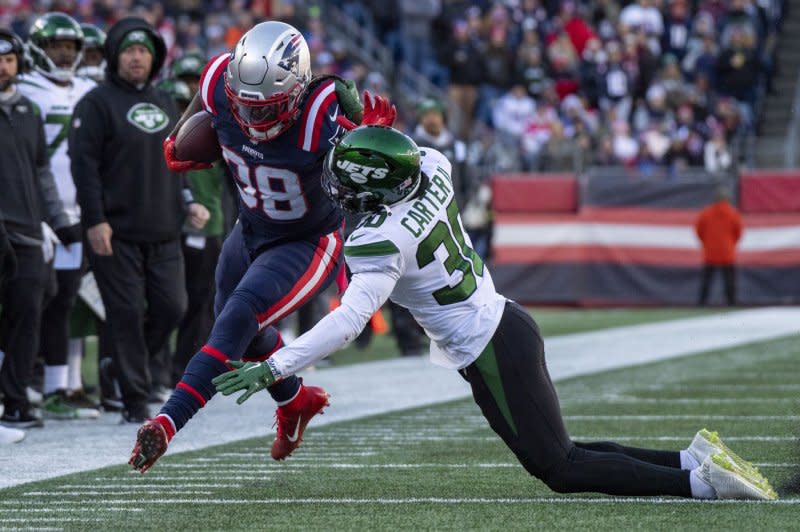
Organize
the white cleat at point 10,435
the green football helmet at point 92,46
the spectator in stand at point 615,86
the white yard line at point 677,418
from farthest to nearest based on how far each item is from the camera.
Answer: the spectator in stand at point 615,86 → the green football helmet at point 92,46 → the white yard line at point 677,418 → the white cleat at point 10,435

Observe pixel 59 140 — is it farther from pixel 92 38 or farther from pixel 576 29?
pixel 576 29

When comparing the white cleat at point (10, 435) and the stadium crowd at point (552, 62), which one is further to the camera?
the stadium crowd at point (552, 62)

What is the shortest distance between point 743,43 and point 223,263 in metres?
16.2

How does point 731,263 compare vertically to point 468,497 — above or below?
below

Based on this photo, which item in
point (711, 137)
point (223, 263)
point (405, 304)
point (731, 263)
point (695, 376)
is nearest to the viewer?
point (405, 304)

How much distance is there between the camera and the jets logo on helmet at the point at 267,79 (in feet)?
18.0

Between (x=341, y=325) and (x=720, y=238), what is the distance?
13914 mm

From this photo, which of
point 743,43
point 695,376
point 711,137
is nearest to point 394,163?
point 695,376

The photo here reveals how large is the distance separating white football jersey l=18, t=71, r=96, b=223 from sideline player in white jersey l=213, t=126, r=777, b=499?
3.59 m

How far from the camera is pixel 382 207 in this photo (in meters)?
4.92

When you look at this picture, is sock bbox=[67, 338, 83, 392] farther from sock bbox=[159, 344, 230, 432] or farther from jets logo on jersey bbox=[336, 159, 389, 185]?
jets logo on jersey bbox=[336, 159, 389, 185]

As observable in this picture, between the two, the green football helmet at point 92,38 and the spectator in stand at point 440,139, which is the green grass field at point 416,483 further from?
the spectator in stand at point 440,139

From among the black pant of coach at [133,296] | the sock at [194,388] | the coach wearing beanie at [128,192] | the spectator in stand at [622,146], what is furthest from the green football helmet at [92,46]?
the spectator in stand at [622,146]

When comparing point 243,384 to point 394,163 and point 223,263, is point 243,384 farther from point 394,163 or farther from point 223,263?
point 223,263
